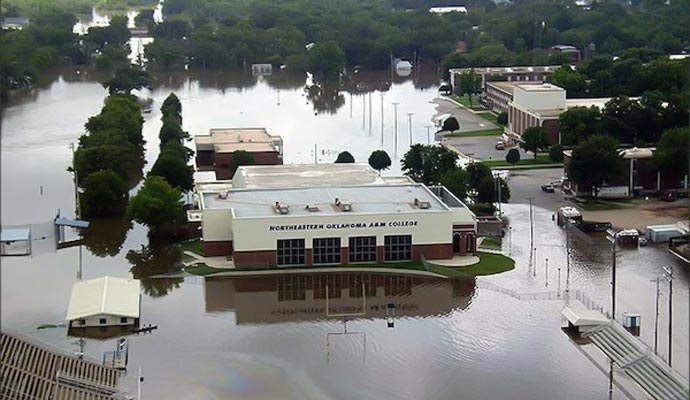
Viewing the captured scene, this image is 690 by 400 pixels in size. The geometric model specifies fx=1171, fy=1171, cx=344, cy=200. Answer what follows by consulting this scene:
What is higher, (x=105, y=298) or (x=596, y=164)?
→ (x=596, y=164)

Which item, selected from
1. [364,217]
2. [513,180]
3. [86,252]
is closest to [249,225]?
[364,217]

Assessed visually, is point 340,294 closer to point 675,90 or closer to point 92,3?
point 675,90

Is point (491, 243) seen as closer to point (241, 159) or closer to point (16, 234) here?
point (16, 234)

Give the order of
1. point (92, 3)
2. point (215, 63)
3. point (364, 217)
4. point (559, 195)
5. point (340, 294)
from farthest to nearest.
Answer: point (215, 63), point (92, 3), point (559, 195), point (364, 217), point (340, 294)

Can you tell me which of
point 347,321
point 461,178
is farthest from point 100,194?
point 347,321

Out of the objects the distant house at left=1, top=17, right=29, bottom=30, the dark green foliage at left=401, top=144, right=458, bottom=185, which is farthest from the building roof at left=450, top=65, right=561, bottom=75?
the distant house at left=1, top=17, right=29, bottom=30

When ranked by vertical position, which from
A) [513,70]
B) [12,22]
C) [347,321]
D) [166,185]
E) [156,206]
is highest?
[513,70]
